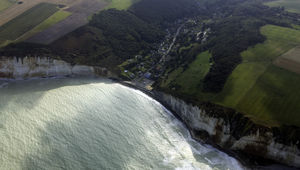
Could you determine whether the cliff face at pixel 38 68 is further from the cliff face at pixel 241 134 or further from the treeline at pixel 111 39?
the cliff face at pixel 241 134

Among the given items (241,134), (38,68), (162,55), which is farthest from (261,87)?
(38,68)

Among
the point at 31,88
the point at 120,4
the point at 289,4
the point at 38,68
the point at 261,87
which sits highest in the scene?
the point at 289,4

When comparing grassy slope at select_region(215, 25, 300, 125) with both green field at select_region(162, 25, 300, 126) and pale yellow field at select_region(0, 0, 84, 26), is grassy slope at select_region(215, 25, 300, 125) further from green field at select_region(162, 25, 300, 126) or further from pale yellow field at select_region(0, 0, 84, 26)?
pale yellow field at select_region(0, 0, 84, 26)

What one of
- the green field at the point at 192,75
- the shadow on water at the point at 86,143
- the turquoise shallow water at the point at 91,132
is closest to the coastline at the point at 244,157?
the turquoise shallow water at the point at 91,132

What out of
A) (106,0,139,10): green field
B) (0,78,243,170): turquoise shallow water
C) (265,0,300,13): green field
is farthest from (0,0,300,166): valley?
(0,78,243,170): turquoise shallow water

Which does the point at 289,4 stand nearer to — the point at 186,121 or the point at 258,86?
the point at 258,86
